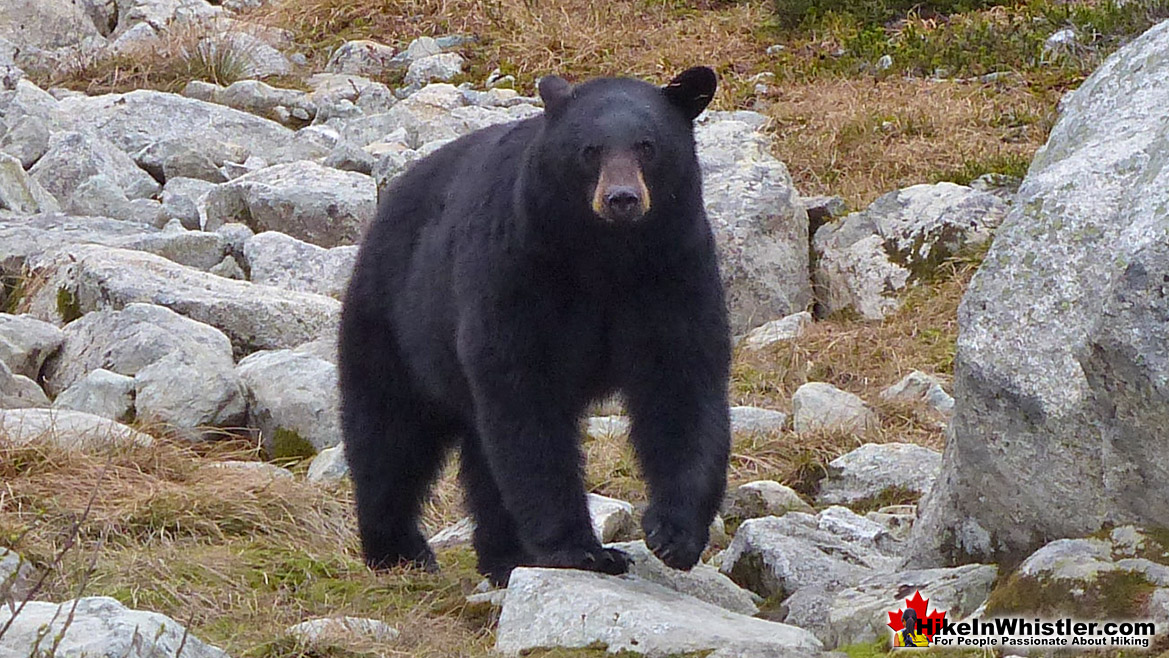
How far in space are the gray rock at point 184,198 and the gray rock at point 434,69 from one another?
12.6 ft

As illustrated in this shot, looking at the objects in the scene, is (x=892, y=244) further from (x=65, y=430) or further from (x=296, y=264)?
(x=65, y=430)

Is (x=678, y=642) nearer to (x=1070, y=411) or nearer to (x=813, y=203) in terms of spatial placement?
(x=1070, y=411)

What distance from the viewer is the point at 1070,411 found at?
4.55 metres

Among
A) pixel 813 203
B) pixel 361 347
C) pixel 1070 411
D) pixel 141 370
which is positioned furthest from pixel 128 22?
pixel 1070 411

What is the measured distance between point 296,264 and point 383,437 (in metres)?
3.89

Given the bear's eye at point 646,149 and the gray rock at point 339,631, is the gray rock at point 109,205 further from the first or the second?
the gray rock at point 339,631

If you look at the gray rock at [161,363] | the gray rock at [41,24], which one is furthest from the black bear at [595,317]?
the gray rock at [41,24]

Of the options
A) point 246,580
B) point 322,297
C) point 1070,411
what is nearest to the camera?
point 1070,411

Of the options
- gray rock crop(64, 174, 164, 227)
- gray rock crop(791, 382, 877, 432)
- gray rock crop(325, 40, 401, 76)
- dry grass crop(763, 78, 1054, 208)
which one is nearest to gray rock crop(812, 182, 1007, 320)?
dry grass crop(763, 78, 1054, 208)

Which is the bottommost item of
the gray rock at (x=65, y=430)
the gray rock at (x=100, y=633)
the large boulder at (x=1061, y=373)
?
the gray rock at (x=65, y=430)

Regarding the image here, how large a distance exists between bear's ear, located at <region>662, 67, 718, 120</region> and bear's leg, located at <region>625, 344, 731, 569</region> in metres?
0.79

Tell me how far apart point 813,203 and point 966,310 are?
6.33 metres

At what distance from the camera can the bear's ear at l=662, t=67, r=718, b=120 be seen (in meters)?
5.43

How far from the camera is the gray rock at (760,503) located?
6.80m
